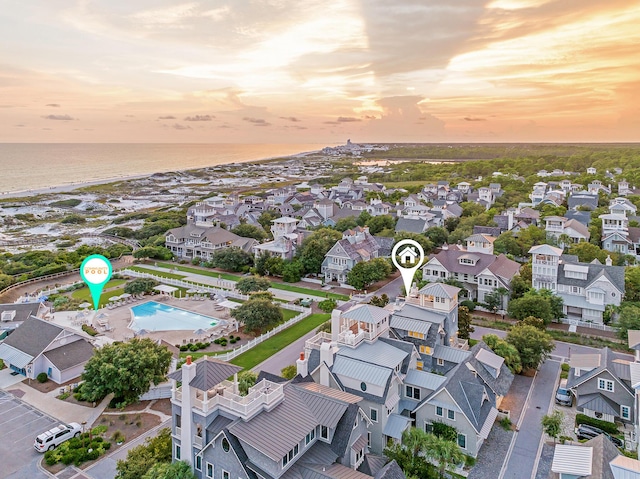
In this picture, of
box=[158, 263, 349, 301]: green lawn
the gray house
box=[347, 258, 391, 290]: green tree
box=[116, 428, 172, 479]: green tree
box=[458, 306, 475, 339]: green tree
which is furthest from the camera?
box=[158, 263, 349, 301]: green lawn

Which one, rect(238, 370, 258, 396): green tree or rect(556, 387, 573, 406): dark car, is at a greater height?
rect(238, 370, 258, 396): green tree

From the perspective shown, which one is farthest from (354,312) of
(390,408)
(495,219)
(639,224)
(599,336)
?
(639,224)

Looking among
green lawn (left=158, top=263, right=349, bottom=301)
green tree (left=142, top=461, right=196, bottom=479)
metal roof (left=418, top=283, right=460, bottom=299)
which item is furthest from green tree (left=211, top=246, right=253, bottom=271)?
green tree (left=142, top=461, right=196, bottom=479)

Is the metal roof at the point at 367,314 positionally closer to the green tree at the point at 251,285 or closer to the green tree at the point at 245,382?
the green tree at the point at 245,382

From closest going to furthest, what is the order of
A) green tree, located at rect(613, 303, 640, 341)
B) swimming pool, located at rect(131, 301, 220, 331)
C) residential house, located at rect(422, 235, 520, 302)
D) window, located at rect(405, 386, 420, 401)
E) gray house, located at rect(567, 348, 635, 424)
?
1. gray house, located at rect(567, 348, 635, 424)
2. window, located at rect(405, 386, 420, 401)
3. green tree, located at rect(613, 303, 640, 341)
4. swimming pool, located at rect(131, 301, 220, 331)
5. residential house, located at rect(422, 235, 520, 302)

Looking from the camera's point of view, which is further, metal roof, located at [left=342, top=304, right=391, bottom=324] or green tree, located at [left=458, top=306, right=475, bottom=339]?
green tree, located at [left=458, top=306, right=475, bottom=339]

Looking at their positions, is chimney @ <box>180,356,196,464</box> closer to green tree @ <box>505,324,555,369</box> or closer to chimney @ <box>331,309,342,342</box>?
chimney @ <box>331,309,342,342</box>

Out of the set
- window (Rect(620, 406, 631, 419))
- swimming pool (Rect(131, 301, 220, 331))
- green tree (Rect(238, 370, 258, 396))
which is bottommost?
swimming pool (Rect(131, 301, 220, 331))
